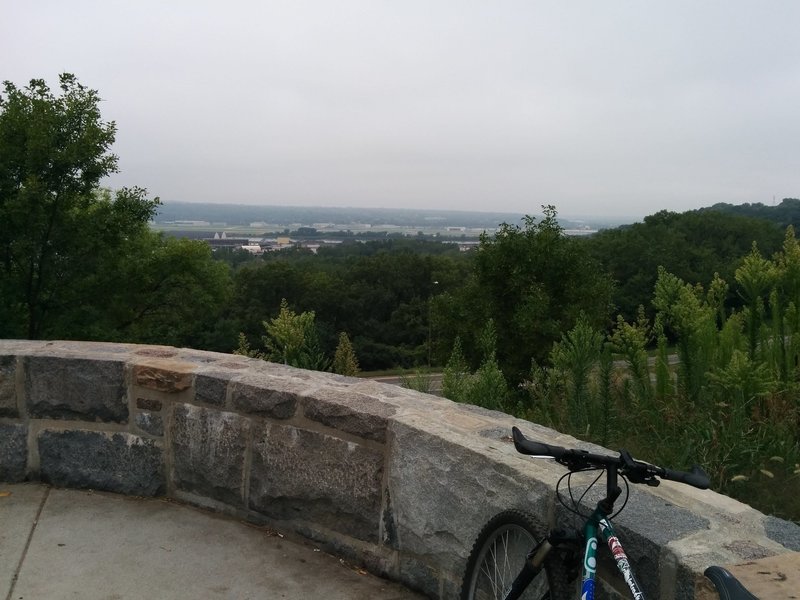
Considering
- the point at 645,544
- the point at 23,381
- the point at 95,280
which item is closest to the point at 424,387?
the point at 23,381

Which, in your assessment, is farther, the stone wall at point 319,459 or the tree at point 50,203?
the tree at point 50,203

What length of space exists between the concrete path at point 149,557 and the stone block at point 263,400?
1.86 feet

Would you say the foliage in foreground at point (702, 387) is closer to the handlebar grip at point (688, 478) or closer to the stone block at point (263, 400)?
the handlebar grip at point (688, 478)

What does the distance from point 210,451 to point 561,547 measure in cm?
187

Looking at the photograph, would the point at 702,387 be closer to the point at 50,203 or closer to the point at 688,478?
the point at 688,478

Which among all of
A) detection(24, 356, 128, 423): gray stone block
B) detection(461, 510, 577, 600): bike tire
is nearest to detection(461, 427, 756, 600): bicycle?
detection(461, 510, 577, 600): bike tire

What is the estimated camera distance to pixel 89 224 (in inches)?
647

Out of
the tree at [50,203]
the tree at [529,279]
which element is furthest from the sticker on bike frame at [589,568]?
the tree at [529,279]

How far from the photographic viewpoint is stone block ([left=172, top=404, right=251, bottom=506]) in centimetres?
317

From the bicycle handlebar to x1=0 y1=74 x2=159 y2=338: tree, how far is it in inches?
573

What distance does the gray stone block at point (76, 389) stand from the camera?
340 cm

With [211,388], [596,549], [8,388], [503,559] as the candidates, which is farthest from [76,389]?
[596,549]

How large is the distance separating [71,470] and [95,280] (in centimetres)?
1632

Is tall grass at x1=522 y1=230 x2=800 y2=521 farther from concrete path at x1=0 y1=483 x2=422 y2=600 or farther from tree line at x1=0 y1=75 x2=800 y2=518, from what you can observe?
concrete path at x1=0 y1=483 x2=422 y2=600
